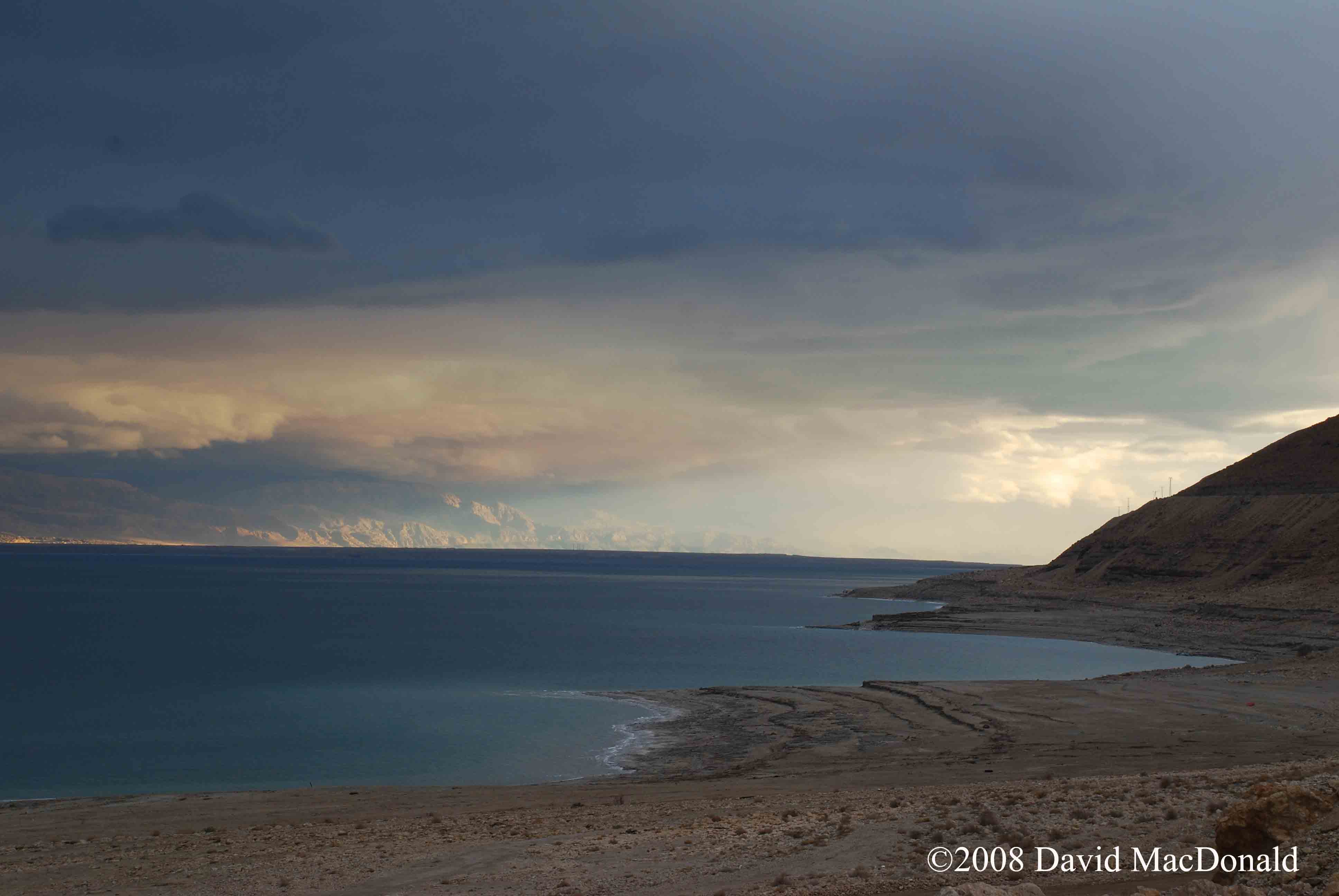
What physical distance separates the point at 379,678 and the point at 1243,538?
108 m

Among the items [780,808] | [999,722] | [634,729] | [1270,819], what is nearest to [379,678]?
[634,729]

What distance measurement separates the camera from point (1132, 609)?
114500 mm

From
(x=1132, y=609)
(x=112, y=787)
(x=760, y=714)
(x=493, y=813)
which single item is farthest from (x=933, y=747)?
(x=1132, y=609)

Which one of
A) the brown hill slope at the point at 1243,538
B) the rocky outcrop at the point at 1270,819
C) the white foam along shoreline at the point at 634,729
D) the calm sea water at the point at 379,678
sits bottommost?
the calm sea water at the point at 379,678

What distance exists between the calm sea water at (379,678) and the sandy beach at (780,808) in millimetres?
5102

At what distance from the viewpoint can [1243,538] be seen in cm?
12750

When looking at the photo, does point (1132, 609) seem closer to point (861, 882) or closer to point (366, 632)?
point (366, 632)

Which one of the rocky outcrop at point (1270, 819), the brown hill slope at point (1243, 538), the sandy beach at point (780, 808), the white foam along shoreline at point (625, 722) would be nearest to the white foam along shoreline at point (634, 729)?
the white foam along shoreline at point (625, 722)

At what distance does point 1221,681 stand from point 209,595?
6500 inches

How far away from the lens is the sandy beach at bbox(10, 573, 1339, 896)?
1884 centimetres

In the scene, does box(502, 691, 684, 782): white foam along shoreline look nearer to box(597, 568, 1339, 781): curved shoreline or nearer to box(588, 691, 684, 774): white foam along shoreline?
box(588, 691, 684, 774): white foam along shoreline

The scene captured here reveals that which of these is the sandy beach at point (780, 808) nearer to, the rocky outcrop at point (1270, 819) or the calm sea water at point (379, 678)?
the rocky outcrop at point (1270, 819)

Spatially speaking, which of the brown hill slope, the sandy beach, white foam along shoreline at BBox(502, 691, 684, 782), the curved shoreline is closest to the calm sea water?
white foam along shoreline at BBox(502, 691, 684, 782)

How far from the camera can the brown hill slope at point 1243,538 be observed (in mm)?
111375
